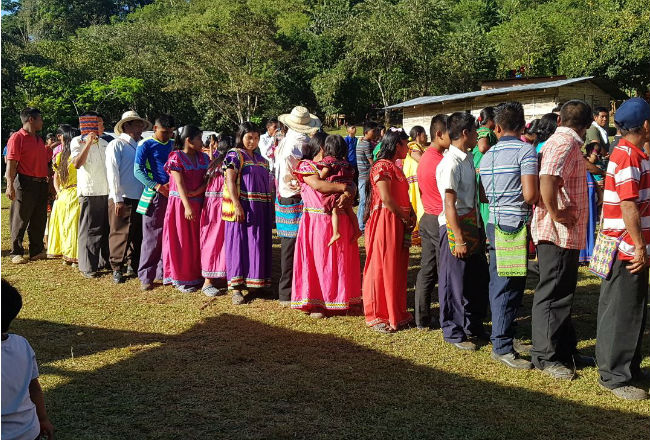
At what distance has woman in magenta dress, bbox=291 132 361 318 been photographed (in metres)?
5.70

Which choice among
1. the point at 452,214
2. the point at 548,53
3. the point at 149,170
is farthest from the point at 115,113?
the point at 452,214

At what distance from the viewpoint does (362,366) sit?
4512mm

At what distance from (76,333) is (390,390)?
3.01 metres

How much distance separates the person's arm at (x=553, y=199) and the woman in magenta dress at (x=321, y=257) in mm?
2019

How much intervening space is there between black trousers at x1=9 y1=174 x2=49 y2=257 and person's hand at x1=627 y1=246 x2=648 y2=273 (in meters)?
7.70

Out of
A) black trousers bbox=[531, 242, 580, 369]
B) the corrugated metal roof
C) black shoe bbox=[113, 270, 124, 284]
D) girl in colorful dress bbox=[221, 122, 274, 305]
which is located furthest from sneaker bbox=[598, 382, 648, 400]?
the corrugated metal roof

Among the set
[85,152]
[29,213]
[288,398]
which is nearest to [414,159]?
[85,152]

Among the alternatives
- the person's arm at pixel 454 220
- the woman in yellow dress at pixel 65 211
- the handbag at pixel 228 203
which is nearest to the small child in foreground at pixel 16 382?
the person's arm at pixel 454 220

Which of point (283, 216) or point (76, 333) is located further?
point (283, 216)

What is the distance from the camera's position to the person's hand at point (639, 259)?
12.2ft

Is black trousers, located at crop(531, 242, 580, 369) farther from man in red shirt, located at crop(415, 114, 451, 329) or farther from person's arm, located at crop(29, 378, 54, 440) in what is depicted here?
person's arm, located at crop(29, 378, 54, 440)

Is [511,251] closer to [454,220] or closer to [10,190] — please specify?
[454,220]

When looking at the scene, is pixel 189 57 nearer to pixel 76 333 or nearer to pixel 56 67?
pixel 56 67

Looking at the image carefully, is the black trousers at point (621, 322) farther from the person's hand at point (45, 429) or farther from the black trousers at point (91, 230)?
the black trousers at point (91, 230)
